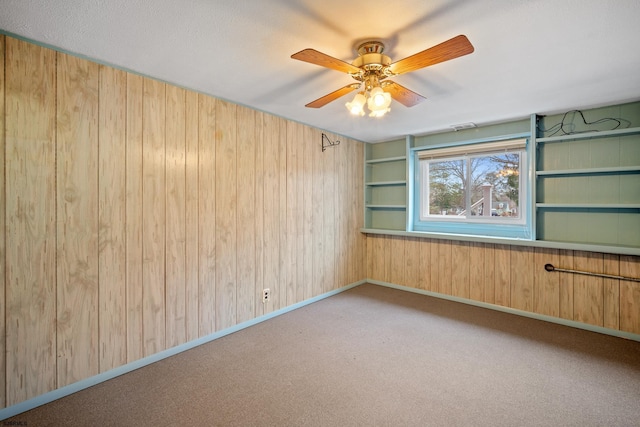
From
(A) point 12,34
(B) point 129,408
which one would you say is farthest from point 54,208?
(B) point 129,408

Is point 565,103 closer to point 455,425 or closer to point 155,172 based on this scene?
point 455,425

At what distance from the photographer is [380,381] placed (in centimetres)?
205

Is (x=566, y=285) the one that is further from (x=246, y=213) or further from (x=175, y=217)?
(x=175, y=217)

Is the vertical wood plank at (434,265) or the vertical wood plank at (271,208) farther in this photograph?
the vertical wood plank at (434,265)

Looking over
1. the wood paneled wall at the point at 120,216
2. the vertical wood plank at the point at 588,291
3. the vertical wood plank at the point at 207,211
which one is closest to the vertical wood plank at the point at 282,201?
the wood paneled wall at the point at 120,216

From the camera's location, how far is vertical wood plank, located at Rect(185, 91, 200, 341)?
251 cm

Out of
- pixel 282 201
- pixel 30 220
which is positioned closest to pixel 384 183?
pixel 282 201

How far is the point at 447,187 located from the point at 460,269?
1129 mm

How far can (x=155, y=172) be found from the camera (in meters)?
2.32

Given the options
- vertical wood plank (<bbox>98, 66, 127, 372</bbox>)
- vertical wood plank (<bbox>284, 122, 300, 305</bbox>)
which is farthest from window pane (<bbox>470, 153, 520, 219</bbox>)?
vertical wood plank (<bbox>98, 66, 127, 372</bbox>)

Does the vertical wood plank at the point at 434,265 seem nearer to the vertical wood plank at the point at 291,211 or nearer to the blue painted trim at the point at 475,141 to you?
the blue painted trim at the point at 475,141

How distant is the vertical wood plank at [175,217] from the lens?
2.39 m

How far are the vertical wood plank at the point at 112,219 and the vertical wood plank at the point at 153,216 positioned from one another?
14 cm

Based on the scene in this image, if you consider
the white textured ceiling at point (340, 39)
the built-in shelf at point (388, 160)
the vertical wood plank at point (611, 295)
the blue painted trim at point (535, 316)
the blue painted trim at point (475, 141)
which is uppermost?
the white textured ceiling at point (340, 39)
